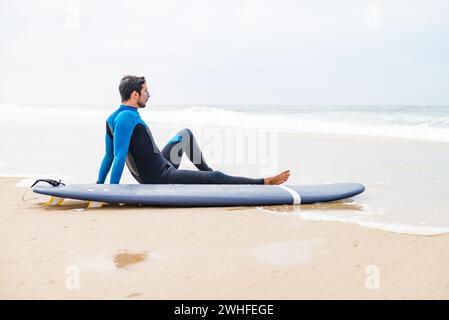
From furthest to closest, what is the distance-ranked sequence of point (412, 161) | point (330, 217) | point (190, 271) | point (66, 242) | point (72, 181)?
point (412, 161)
point (72, 181)
point (330, 217)
point (66, 242)
point (190, 271)

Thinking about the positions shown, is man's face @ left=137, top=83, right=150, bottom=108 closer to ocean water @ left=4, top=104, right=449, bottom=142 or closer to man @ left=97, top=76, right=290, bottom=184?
man @ left=97, top=76, right=290, bottom=184

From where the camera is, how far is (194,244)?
299 centimetres

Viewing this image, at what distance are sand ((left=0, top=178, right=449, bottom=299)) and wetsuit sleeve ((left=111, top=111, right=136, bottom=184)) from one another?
0.49 metres

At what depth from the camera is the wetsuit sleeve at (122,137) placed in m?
4.12

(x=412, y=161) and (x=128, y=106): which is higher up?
(x=128, y=106)

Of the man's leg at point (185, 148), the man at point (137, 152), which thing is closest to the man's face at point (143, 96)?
the man at point (137, 152)

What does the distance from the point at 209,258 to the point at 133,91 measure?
2.03 meters

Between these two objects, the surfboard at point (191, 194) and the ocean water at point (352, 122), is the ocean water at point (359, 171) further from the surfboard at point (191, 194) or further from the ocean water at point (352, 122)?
the ocean water at point (352, 122)

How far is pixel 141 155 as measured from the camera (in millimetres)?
4281

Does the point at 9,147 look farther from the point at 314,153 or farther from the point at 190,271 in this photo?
the point at 190,271

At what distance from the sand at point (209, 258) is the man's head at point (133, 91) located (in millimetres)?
1004

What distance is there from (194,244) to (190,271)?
0.49 metres

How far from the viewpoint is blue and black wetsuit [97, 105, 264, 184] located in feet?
13.6
